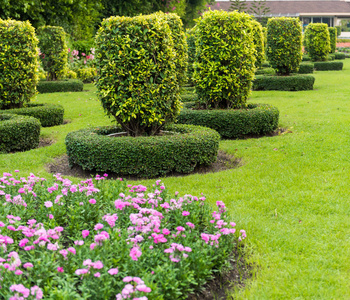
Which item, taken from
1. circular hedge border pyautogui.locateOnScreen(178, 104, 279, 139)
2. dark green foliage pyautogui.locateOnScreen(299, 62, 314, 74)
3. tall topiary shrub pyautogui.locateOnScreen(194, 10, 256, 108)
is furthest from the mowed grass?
dark green foliage pyautogui.locateOnScreen(299, 62, 314, 74)

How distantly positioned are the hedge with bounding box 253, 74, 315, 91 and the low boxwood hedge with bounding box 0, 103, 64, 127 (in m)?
9.07

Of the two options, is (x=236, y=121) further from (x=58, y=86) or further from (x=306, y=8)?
(x=306, y=8)

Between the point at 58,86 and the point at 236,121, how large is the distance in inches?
425

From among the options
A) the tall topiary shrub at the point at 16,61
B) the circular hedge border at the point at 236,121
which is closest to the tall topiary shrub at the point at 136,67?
the circular hedge border at the point at 236,121

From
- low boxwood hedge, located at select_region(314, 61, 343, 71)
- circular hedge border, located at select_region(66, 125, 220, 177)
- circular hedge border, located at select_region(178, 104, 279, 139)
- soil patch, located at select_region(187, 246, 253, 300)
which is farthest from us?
low boxwood hedge, located at select_region(314, 61, 343, 71)

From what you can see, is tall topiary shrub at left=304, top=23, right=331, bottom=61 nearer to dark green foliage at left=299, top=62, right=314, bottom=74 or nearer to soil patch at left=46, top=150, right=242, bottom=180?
dark green foliage at left=299, top=62, right=314, bottom=74

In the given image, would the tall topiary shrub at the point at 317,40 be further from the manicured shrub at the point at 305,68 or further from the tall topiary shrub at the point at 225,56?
the tall topiary shrub at the point at 225,56

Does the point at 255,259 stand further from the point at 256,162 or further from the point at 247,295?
the point at 256,162

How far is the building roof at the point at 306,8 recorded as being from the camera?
2066 inches

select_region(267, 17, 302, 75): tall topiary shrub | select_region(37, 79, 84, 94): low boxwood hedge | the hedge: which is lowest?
the hedge

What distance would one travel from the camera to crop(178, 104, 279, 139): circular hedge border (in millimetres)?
8344

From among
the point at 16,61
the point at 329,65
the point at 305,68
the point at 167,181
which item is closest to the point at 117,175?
the point at 167,181

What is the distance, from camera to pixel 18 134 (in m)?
7.74

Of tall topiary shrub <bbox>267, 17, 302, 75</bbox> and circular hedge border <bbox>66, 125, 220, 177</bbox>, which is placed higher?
tall topiary shrub <bbox>267, 17, 302, 75</bbox>
